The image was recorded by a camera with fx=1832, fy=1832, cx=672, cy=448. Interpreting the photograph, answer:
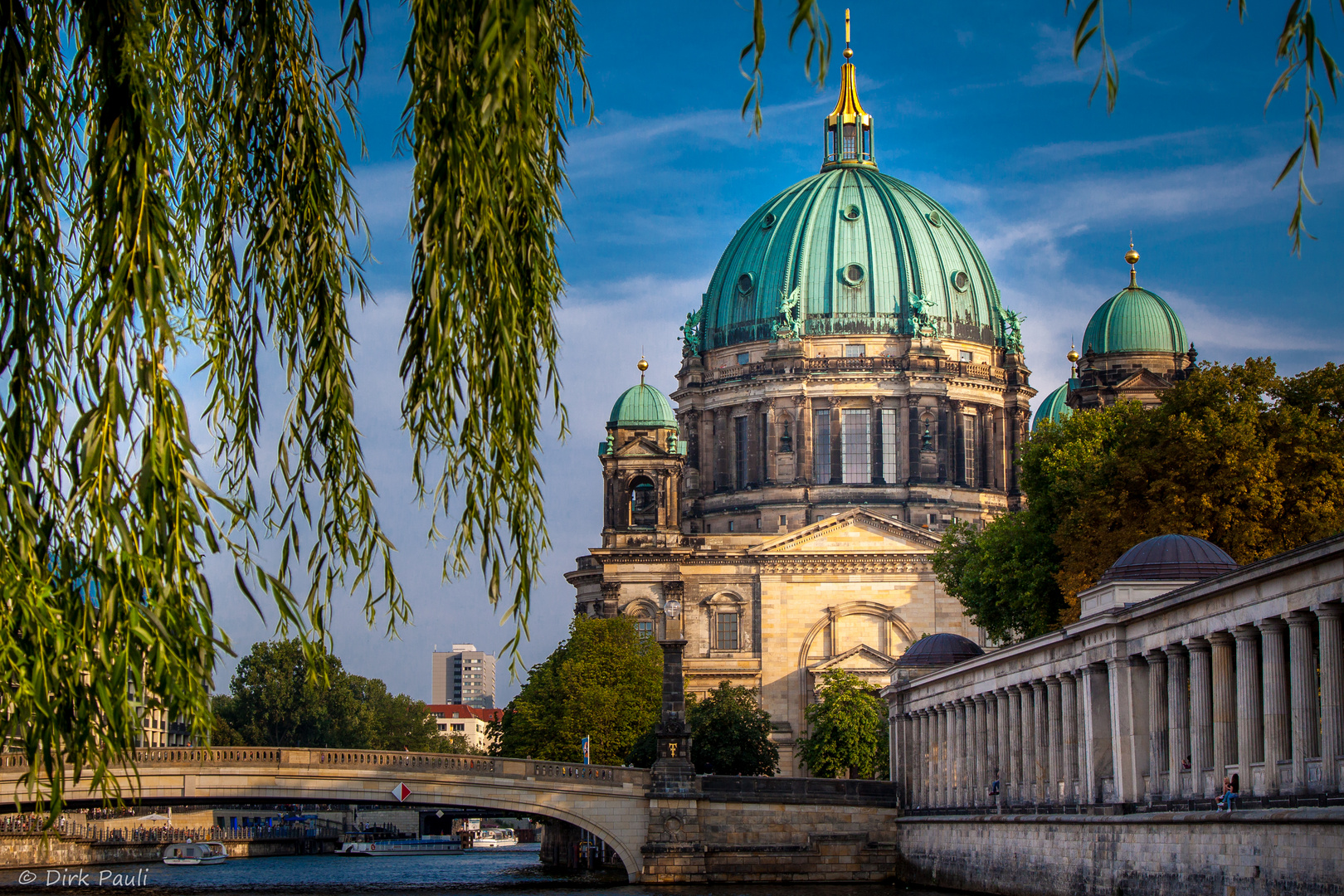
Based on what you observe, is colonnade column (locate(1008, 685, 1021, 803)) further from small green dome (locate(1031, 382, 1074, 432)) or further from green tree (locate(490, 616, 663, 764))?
small green dome (locate(1031, 382, 1074, 432))

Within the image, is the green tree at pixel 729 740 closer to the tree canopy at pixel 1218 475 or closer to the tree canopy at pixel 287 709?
the tree canopy at pixel 1218 475

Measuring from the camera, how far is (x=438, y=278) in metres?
11.2

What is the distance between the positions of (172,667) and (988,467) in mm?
91123

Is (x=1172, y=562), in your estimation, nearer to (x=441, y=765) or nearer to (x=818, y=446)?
(x=441, y=765)

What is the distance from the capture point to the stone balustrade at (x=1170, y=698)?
98.1 ft

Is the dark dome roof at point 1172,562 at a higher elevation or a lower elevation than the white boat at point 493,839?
higher

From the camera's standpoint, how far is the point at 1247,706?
107ft

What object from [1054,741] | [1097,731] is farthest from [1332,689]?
[1054,741]

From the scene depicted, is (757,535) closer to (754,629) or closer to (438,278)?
(754,629)

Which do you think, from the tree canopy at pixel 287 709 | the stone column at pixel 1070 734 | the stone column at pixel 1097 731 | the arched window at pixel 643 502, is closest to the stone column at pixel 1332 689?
the stone column at pixel 1097 731

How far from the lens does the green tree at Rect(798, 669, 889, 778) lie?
251 feet

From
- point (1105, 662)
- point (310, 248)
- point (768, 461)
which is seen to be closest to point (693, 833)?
point (1105, 662)

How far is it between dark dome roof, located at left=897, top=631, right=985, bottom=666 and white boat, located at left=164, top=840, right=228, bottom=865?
5041 cm

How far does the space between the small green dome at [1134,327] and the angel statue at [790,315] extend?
614 inches
